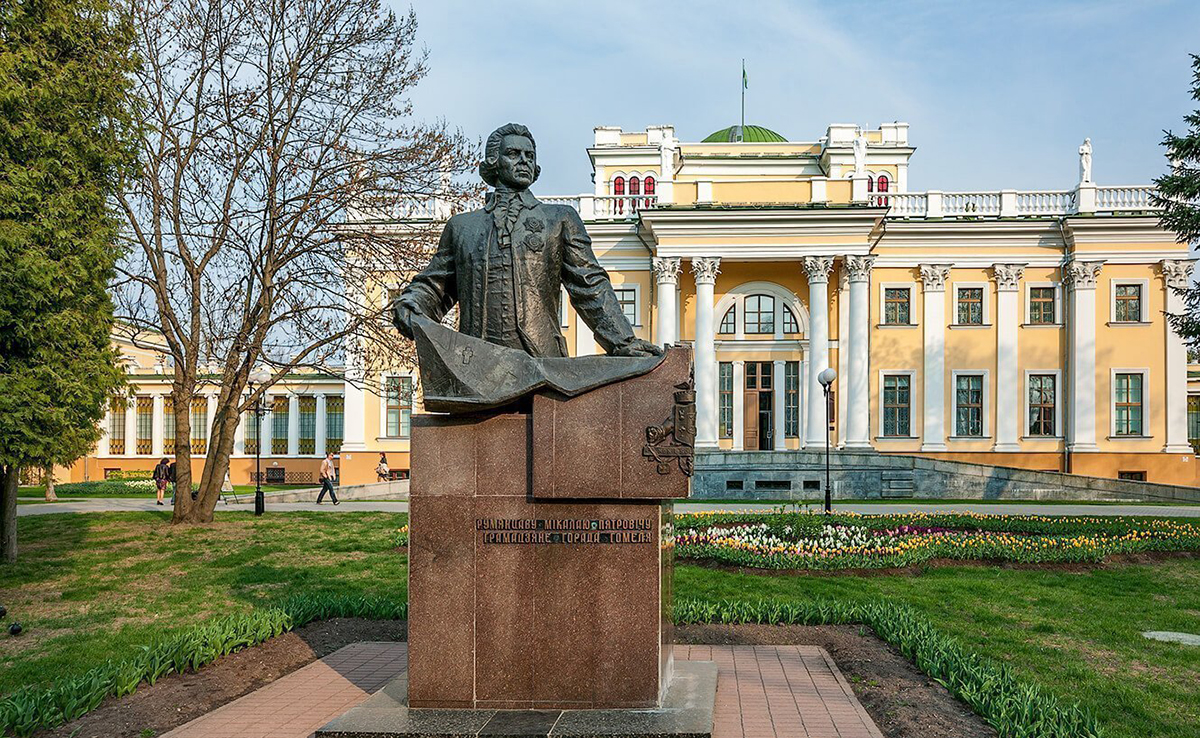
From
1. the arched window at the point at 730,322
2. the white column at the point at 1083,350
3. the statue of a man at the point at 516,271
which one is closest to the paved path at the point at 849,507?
the white column at the point at 1083,350

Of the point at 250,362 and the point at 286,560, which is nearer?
the point at 286,560

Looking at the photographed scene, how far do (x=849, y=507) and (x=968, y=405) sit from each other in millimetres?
18670

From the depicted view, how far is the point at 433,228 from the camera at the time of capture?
22.0 metres

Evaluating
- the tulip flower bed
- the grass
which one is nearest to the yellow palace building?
the tulip flower bed

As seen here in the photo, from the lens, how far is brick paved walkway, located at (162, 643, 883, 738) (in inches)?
242

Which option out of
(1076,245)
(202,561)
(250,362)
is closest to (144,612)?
(202,561)

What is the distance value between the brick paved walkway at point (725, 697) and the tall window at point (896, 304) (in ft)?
119

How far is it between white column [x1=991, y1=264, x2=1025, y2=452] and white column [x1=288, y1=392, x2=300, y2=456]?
106 feet

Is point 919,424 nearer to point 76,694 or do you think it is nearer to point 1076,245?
point 1076,245

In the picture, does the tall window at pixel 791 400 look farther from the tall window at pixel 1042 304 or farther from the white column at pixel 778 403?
the tall window at pixel 1042 304

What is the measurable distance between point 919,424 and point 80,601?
3584 cm

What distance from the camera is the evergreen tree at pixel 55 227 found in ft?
42.1

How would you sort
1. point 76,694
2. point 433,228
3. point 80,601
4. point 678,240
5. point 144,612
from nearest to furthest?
1. point 76,694
2. point 144,612
3. point 80,601
4. point 433,228
5. point 678,240

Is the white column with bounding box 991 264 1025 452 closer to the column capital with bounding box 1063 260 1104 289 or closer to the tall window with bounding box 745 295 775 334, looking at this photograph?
the column capital with bounding box 1063 260 1104 289
